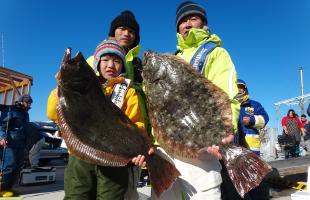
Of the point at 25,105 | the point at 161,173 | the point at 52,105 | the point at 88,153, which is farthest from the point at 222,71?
the point at 25,105

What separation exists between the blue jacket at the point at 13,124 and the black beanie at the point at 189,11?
5.07m

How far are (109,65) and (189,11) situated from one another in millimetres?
1003

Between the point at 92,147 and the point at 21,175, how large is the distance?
6.97 meters

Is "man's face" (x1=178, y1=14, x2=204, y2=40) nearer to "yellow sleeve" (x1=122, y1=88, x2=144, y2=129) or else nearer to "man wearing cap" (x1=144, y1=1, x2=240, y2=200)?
"man wearing cap" (x1=144, y1=1, x2=240, y2=200)

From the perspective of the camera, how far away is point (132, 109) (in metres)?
3.04

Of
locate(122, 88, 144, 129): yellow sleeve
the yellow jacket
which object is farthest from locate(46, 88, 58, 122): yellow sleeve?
locate(122, 88, 144, 129): yellow sleeve

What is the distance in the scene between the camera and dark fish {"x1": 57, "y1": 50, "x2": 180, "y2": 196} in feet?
8.61

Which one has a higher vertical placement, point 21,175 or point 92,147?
point 92,147

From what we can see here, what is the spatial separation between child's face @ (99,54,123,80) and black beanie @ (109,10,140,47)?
0.69 metres

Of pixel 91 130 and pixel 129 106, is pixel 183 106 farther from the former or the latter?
pixel 91 130

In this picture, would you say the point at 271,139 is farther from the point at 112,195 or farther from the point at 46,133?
the point at 112,195

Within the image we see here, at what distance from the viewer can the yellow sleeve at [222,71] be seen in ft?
9.14

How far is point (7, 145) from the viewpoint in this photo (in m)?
6.93

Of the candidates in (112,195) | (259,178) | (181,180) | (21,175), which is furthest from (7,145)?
(259,178)
